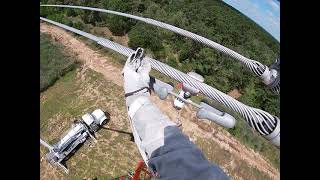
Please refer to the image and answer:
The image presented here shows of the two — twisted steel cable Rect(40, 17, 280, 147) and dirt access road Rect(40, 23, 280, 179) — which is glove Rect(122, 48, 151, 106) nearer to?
twisted steel cable Rect(40, 17, 280, 147)

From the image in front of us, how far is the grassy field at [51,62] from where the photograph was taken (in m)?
11.6

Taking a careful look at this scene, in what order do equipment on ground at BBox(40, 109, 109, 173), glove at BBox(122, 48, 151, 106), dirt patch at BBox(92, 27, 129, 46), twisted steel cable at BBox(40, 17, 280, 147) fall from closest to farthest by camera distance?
twisted steel cable at BBox(40, 17, 280, 147) → glove at BBox(122, 48, 151, 106) → equipment on ground at BBox(40, 109, 109, 173) → dirt patch at BBox(92, 27, 129, 46)

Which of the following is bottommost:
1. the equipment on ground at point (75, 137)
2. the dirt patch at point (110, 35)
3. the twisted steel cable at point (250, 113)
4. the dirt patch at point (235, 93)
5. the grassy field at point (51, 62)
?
the dirt patch at point (235, 93)

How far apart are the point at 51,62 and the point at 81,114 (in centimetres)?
252

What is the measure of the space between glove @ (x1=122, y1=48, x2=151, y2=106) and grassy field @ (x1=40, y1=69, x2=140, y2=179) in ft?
17.4

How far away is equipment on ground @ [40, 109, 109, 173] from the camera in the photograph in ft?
29.6

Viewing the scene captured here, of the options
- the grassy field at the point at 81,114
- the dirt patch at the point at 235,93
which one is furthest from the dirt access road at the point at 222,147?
the dirt patch at the point at 235,93

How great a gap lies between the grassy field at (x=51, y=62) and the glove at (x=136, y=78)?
307 inches

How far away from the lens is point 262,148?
33.7ft

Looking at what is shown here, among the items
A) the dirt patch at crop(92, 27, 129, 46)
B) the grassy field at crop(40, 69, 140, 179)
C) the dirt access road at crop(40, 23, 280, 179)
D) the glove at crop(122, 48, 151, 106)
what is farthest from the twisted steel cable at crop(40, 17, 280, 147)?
the dirt patch at crop(92, 27, 129, 46)

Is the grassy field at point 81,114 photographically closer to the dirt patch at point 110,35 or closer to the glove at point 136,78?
the dirt patch at point 110,35

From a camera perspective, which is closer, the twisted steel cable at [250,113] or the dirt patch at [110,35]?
the twisted steel cable at [250,113]

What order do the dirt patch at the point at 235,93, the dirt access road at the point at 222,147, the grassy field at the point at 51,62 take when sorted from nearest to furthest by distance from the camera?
the dirt access road at the point at 222,147, the grassy field at the point at 51,62, the dirt patch at the point at 235,93

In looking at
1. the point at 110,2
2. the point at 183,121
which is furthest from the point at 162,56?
the point at 183,121
